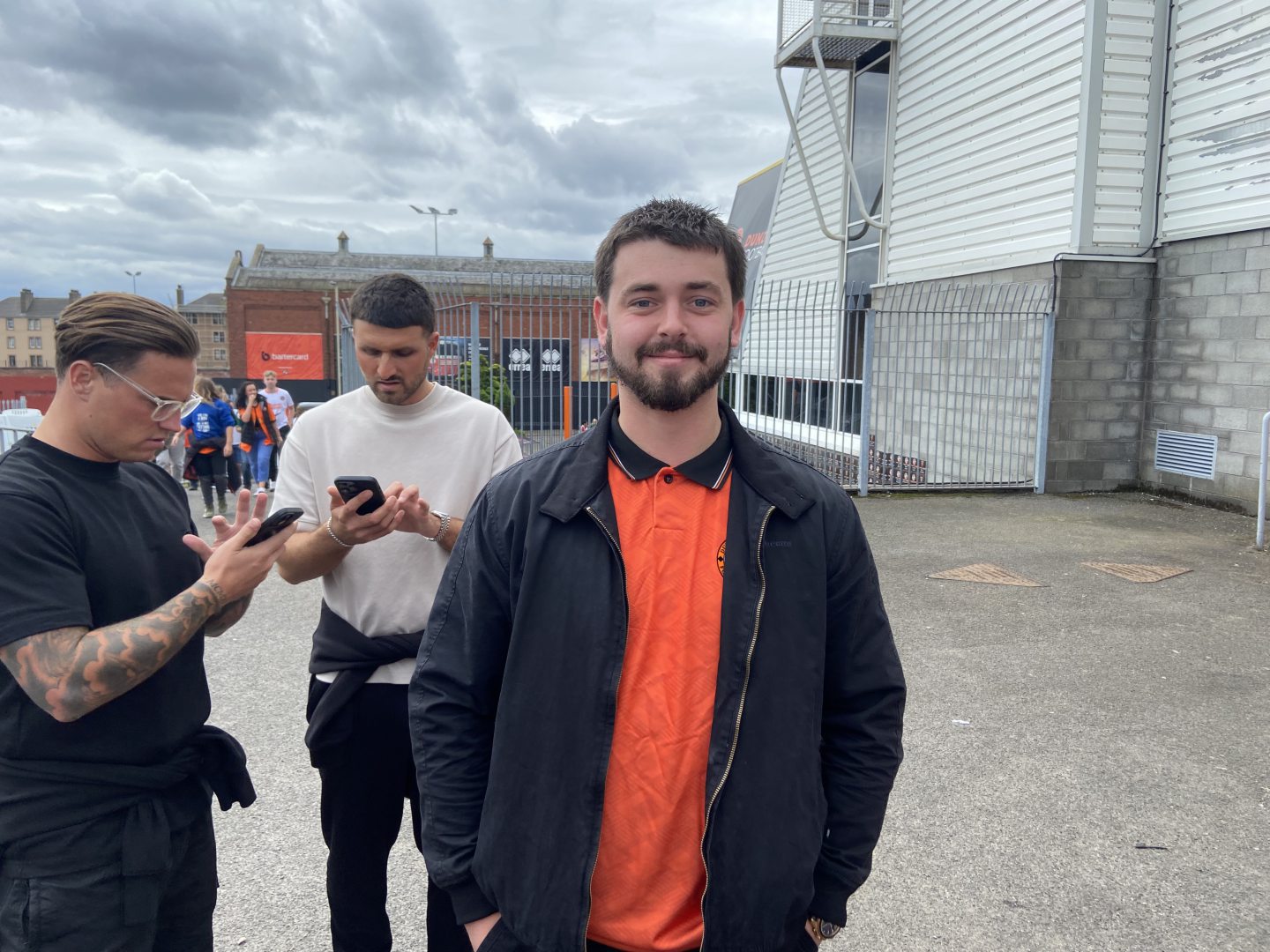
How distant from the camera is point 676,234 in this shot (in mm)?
1646

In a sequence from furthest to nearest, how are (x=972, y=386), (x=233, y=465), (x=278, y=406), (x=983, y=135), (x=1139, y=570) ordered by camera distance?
(x=278, y=406), (x=983, y=135), (x=972, y=386), (x=233, y=465), (x=1139, y=570)

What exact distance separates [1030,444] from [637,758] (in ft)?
35.8

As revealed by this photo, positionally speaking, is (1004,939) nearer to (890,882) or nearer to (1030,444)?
(890,882)

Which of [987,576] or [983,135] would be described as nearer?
[987,576]

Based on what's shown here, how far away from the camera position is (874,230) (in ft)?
50.2

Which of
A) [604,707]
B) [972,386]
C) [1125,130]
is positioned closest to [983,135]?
[1125,130]

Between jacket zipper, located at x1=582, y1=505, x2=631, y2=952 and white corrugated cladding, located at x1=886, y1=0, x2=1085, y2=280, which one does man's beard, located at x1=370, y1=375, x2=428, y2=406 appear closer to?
jacket zipper, located at x1=582, y1=505, x2=631, y2=952

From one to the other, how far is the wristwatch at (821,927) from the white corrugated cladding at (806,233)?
45.0 feet

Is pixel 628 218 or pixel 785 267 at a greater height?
pixel 785 267

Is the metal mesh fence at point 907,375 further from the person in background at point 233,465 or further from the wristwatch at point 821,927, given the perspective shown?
the wristwatch at point 821,927

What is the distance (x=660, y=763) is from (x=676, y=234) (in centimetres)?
95

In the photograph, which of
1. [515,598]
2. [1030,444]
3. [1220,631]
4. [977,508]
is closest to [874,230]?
[1030,444]

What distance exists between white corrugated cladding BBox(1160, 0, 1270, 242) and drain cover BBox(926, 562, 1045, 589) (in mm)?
5001

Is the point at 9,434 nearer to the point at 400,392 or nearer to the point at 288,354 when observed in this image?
the point at 400,392
